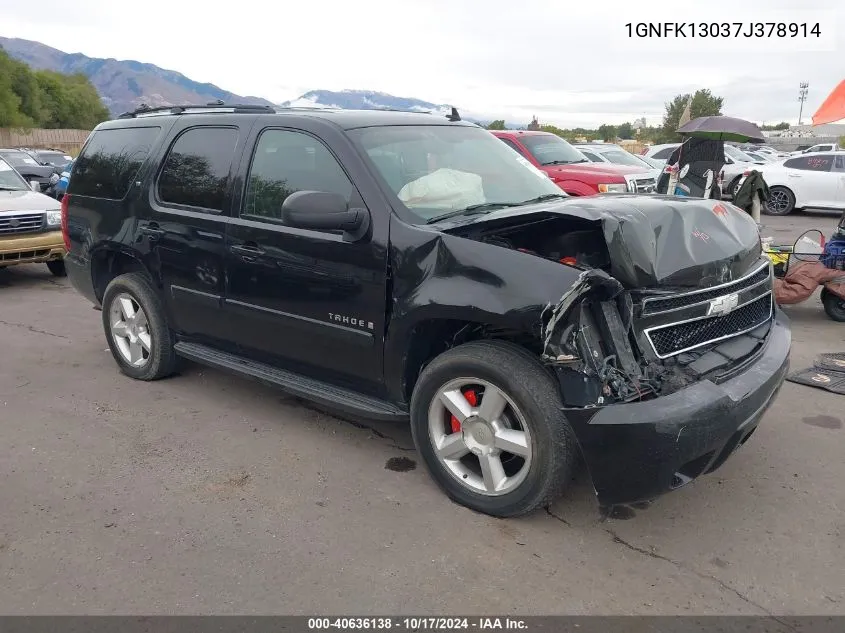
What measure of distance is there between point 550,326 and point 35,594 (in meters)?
2.30

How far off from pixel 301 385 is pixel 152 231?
5.30ft

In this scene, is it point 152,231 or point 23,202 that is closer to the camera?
point 152,231

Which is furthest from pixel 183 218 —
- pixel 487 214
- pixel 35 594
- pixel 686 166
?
pixel 686 166

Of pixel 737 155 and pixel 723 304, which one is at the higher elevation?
pixel 737 155

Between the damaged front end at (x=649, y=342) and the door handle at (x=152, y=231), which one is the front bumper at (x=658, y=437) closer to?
the damaged front end at (x=649, y=342)

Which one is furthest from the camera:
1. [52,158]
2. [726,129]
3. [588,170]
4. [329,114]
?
[52,158]

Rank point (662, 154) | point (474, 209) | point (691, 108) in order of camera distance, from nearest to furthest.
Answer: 1. point (474, 209)
2. point (662, 154)
3. point (691, 108)

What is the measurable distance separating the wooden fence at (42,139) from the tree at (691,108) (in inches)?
1696

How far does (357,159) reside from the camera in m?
3.64

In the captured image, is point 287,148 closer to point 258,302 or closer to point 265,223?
point 265,223

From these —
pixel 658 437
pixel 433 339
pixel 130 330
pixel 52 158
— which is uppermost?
pixel 52 158

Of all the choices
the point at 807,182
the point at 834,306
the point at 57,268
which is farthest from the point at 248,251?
the point at 807,182

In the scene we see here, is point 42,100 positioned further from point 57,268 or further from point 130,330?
point 130,330
